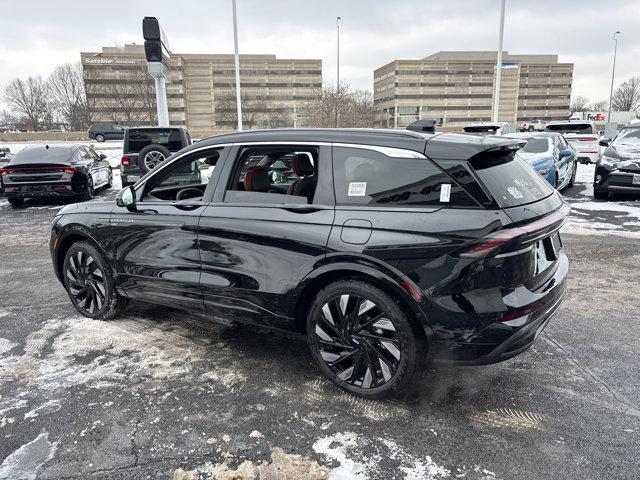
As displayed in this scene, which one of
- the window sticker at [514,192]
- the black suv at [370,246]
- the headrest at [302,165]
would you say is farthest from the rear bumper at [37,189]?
the window sticker at [514,192]

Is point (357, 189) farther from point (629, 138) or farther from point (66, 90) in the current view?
point (66, 90)

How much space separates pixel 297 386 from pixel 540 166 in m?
9.38

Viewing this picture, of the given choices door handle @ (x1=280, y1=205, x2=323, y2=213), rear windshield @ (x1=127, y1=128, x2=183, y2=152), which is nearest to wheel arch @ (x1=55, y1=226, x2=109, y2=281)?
door handle @ (x1=280, y1=205, x2=323, y2=213)

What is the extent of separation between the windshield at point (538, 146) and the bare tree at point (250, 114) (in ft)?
222

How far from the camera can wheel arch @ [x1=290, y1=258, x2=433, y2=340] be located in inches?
112

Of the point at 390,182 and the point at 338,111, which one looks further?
the point at 338,111

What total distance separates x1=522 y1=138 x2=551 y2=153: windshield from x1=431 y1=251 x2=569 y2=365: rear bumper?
9.68 metres

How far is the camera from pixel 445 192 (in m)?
2.81

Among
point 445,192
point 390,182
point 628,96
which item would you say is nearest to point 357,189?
point 390,182

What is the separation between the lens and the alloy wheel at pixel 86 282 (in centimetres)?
449

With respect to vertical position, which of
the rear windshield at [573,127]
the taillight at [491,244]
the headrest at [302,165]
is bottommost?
the taillight at [491,244]

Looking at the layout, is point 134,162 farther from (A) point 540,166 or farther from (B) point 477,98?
(B) point 477,98

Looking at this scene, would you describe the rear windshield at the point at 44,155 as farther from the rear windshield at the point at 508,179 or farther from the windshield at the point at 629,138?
the windshield at the point at 629,138

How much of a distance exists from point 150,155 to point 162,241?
849 centimetres
